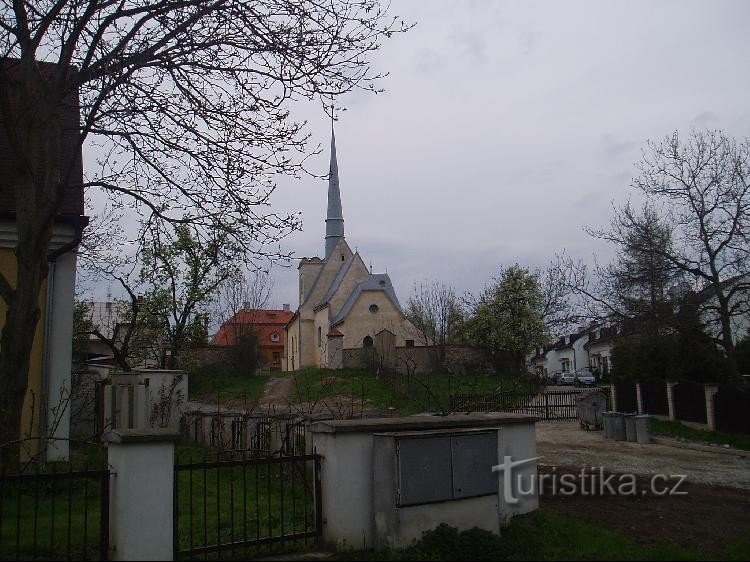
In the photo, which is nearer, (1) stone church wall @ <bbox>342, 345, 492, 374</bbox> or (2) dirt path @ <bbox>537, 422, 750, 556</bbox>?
(2) dirt path @ <bbox>537, 422, 750, 556</bbox>

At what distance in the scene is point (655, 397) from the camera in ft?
78.1

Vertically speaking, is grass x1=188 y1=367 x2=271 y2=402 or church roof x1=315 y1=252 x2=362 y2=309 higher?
church roof x1=315 y1=252 x2=362 y2=309

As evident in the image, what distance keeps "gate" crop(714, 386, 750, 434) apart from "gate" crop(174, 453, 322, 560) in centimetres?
1470

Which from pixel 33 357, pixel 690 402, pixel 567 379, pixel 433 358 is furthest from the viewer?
pixel 567 379

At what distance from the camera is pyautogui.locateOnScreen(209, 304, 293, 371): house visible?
40.7 meters

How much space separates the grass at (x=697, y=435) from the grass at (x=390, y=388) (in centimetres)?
718

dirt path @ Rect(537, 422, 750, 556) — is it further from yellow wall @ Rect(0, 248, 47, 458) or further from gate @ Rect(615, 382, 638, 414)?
yellow wall @ Rect(0, 248, 47, 458)

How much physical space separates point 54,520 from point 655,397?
71.4ft

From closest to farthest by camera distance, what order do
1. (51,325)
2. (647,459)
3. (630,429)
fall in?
1. (51,325)
2. (647,459)
3. (630,429)

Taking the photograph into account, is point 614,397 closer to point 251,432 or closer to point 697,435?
point 697,435

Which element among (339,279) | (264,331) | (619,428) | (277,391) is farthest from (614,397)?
(264,331)

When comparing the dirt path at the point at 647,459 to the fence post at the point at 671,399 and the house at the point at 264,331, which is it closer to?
the fence post at the point at 671,399

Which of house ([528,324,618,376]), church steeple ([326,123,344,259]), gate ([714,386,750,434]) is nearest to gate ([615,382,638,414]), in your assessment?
gate ([714,386,750,434])

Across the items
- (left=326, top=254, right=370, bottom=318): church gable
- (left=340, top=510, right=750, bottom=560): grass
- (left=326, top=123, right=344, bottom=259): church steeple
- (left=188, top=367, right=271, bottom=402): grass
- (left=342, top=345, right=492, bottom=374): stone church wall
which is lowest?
(left=340, top=510, right=750, bottom=560): grass
